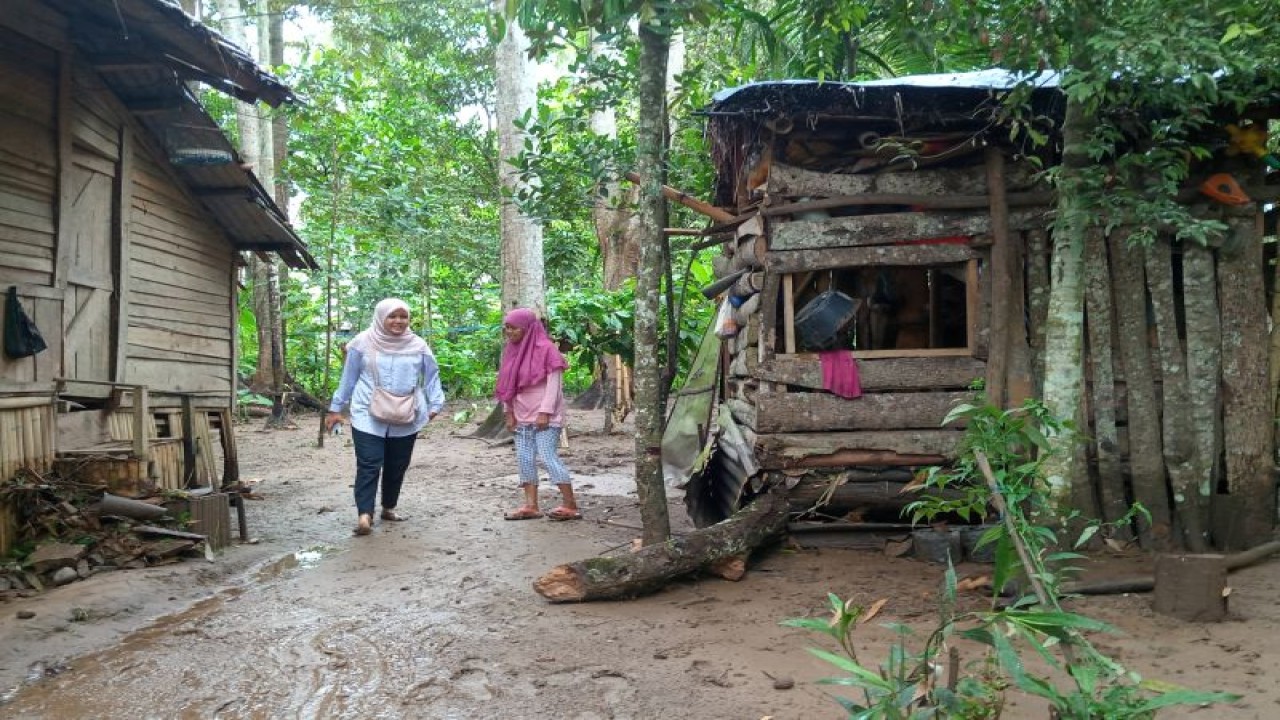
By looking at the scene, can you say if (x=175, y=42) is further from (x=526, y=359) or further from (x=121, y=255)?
(x=526, y=359)

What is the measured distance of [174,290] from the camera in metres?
8.20

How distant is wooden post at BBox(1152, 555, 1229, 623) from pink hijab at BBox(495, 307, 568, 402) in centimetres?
458

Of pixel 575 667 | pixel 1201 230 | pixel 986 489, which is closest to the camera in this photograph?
pixel 986 489

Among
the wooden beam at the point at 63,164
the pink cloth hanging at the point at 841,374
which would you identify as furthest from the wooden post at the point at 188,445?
the pink cloth hanging at the point at 841,374

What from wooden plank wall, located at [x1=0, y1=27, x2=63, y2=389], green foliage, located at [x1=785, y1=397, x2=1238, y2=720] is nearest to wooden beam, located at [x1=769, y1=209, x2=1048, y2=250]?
green foliage, located at [x1=785, y1=397, x2=1238, y2=720]

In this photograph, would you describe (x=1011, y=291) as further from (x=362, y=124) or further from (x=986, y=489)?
(x=362, y=124)

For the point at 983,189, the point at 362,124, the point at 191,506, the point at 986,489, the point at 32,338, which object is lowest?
the point at 191,506

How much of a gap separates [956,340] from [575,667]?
18.8ft

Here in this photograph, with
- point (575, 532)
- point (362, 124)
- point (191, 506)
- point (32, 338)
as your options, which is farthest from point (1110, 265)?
point (362, 124)

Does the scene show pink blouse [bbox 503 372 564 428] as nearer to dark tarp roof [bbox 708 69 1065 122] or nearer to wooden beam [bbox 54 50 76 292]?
dark tarp roof [bbox 708 69 1065 122]

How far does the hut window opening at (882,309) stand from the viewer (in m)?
6.27

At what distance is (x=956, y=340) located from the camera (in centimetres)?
848

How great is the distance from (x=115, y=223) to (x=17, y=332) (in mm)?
1569

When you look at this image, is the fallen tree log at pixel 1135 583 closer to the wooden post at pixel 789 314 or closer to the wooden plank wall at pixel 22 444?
the wooden post at pixel 789 314
